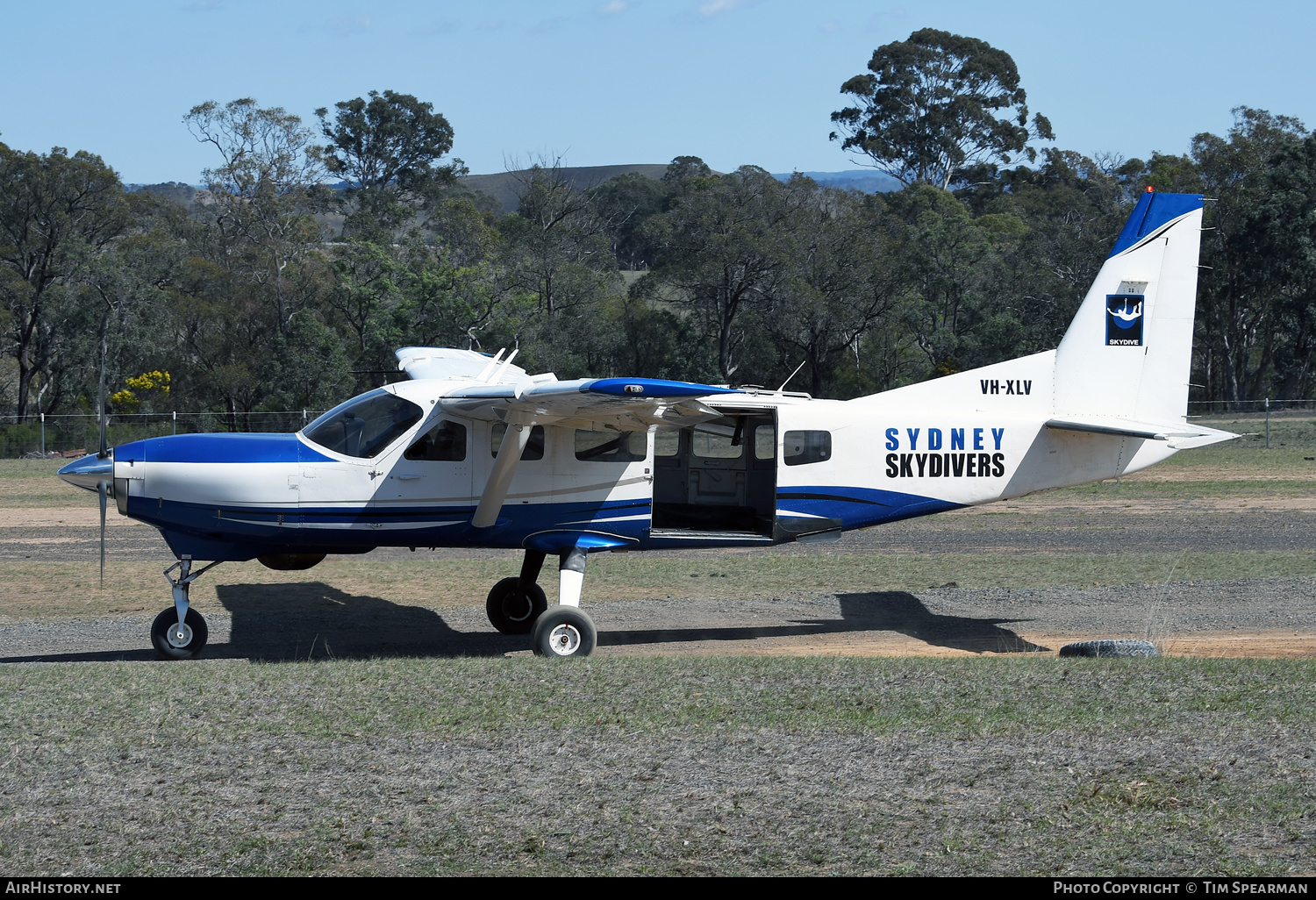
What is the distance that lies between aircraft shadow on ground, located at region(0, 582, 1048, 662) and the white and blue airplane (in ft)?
2.34

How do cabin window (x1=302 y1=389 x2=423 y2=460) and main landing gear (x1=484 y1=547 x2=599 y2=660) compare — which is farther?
cabin window (x1=302 y1=389 x2=423 y2=460)

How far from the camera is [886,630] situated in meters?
12.6

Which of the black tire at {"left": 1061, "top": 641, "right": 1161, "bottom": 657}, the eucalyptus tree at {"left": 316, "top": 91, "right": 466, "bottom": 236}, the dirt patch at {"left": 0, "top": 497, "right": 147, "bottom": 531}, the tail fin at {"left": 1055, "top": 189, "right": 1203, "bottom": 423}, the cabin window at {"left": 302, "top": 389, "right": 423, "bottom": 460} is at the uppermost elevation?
the eucalyptus tree at {"left": 316, "top": 91, "right": 466, "bottom": 236}

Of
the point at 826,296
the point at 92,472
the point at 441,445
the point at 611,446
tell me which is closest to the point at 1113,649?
the point at 611,446

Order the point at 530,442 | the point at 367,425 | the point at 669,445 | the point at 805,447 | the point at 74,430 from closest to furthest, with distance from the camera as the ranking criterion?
the point at 367,425 < the point at 530,442 < the point at 805,447 < the point at 669,445 < the point at 74,430

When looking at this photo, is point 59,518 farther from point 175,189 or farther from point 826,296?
point 175,189

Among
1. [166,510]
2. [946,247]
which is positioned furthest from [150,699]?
[946,247]

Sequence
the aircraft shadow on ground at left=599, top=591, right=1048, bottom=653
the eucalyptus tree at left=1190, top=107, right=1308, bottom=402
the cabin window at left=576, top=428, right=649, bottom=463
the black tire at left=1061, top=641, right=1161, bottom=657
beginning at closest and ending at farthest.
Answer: the black tire at left=1061, top=641, right=1161, bottom=657
the cabin window at left=576, top=428, right=649, bottom=463
the aircraft shadow on ground at left=599, top=591, right=1048, bottom=653
the eucalyptus tree at left=1190, top=107, right=1308, bottom=402

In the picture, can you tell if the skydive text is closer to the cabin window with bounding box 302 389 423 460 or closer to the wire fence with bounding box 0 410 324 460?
the cabin window with bounding box 302 389 423 460

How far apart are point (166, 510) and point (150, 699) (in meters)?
3.29

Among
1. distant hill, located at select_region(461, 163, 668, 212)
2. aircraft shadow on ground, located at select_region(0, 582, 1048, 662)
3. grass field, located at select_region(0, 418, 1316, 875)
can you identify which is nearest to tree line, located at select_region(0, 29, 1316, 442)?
aircraft shadow on ground, located at select_region(0, 582, 1048, 662)

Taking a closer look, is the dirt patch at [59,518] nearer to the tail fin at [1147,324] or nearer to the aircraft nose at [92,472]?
the aircraft nose at [92,472]

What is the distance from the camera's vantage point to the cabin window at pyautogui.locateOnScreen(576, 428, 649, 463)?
1185cm

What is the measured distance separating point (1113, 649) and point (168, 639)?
867 centimetres
